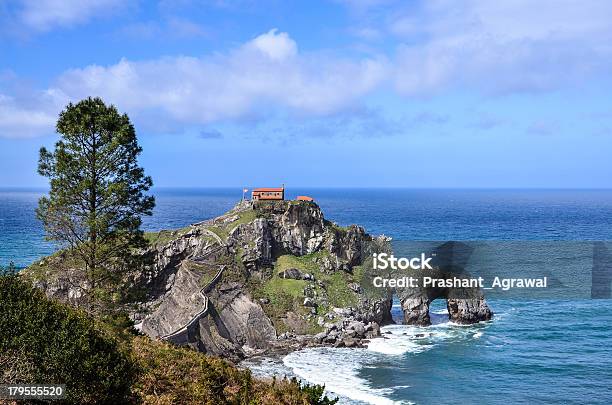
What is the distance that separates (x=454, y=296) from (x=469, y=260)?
32412mm

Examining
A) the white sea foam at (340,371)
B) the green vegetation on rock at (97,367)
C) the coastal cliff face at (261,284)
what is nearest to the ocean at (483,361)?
the white sea foam at (340,371)

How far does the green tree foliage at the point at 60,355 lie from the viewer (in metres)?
19.6

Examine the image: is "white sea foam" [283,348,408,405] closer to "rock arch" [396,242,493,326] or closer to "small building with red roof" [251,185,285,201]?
"rock arch" [396,242,493,326]

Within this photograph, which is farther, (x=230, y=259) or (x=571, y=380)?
(x=230, y=259)

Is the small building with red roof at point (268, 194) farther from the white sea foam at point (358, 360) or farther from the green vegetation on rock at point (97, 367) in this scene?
the green vegetation on rock at point (97, 367)

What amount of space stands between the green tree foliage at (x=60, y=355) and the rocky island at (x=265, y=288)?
4071 centimetres

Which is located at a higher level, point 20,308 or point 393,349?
point 20,308

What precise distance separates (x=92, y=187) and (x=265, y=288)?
3928cm

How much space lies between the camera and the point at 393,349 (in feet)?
217

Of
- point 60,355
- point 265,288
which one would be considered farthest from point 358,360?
point 60,355

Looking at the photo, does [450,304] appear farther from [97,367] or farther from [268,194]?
[97,367]

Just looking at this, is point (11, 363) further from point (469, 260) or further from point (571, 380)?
point (469, 260)

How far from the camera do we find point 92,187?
38938 millimetres

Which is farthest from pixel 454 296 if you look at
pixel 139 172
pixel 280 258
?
pixel 139 172
